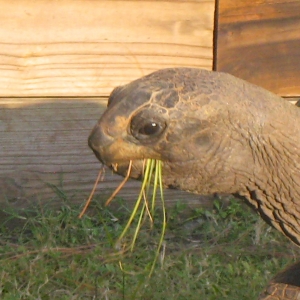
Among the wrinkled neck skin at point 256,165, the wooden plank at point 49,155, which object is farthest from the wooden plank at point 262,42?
the wrinkled neck skin at point 256,165

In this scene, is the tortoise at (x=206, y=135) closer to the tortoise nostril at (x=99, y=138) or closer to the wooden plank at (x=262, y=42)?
the tortoise nostril at (x=99, y=138)

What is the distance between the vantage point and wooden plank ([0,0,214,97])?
→ 3.11 meters

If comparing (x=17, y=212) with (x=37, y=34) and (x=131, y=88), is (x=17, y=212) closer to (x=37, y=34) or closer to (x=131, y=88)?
(x=37, y=34)

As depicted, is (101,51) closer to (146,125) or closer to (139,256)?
(139,256)

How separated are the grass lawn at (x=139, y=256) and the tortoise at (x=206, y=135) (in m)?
0.84

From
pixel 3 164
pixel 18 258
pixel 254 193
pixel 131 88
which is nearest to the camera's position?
pixel 131 88

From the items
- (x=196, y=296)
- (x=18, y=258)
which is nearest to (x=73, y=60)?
(x=18, y=258)

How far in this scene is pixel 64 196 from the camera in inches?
133

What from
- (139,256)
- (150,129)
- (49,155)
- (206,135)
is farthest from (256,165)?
(49,155)

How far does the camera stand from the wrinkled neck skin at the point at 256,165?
6.02 feet

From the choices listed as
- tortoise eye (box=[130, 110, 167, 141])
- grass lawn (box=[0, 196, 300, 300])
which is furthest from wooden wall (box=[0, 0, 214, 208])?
tortoise eye (box=[130, 110, 167, 141])

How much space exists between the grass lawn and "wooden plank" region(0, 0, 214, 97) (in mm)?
538

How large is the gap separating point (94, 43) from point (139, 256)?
828mm

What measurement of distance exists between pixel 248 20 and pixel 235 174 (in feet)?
4.75
